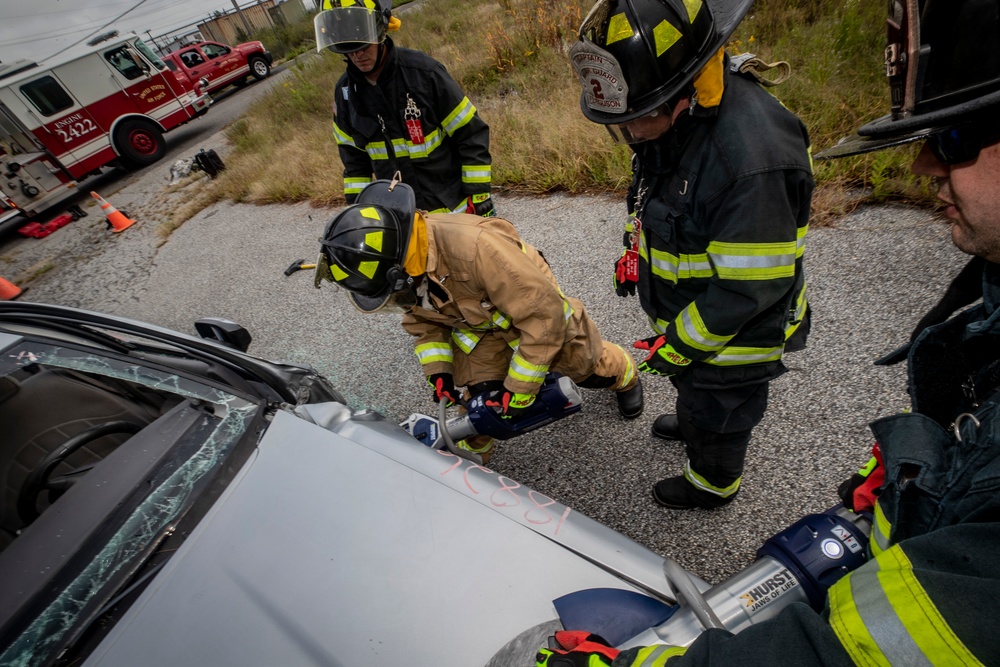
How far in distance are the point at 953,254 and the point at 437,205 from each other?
283 cm

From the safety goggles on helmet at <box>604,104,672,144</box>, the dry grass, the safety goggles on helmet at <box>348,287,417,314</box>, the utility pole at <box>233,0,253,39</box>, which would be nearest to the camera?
the safety goggles on helmet at <box>604,104,672,144</box>

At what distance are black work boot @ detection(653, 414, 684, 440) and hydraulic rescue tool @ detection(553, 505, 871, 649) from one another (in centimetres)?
100

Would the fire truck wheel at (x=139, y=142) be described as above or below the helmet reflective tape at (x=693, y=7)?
below

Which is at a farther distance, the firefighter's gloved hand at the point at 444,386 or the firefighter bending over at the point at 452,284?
the firefighter's gloved hand at the point at 444,386

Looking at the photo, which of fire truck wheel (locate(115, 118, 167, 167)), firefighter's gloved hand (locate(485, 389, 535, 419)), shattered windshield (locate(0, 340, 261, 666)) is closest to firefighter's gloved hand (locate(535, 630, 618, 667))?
firefighter's gloved hand (locate(485, 389, 535, 419))

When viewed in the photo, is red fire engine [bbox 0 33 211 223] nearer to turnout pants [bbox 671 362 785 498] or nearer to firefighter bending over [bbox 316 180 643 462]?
firefighter bending over [bbox 316 180 643 462]

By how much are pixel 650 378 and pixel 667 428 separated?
453 mm

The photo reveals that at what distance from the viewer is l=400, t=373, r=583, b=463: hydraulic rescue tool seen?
1906mm

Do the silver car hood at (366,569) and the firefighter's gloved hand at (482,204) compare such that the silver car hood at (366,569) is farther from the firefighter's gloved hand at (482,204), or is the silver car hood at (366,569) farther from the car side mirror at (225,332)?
the firefighter's gloved hand at (482,204)

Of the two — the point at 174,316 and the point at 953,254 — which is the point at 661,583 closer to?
the point at 953,254

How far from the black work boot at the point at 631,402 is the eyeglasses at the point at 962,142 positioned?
65.9 inches

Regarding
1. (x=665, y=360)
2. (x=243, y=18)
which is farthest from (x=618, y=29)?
(x=243, y=18)

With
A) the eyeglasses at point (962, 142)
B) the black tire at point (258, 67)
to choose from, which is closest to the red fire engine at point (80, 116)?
the black tire at point (258, 67)

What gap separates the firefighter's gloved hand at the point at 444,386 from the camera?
197 centimetres
